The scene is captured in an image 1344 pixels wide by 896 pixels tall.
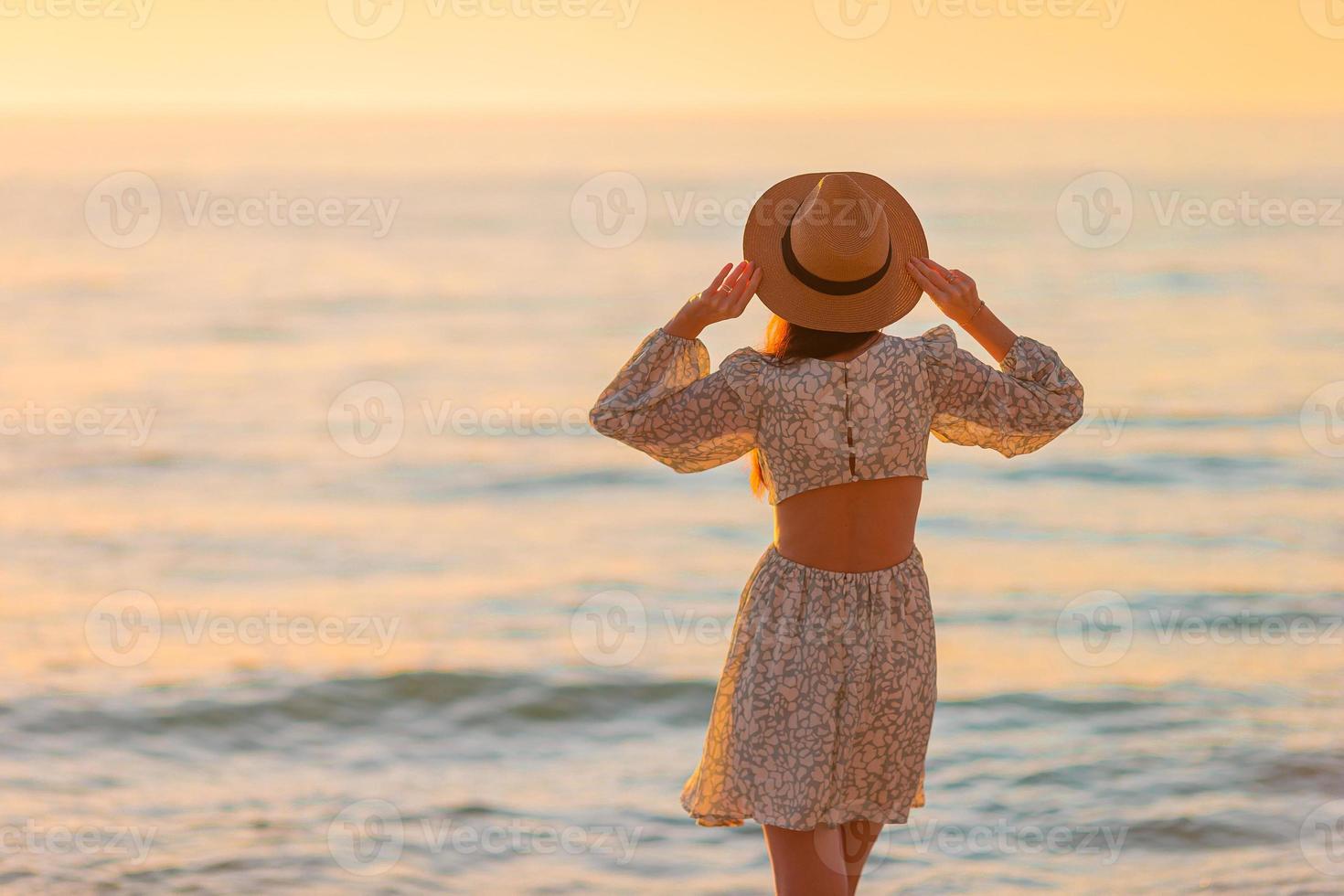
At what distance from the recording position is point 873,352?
2.90 metres

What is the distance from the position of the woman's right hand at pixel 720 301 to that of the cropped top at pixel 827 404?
39 millimetres

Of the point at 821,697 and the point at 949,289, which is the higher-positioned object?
the point at 949,289

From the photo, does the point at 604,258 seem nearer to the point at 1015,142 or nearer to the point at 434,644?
the point at 434,644

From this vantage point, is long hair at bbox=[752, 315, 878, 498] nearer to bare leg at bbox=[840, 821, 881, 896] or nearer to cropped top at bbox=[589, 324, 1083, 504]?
cropped top at bbox=[589, 324, 1083, 504]

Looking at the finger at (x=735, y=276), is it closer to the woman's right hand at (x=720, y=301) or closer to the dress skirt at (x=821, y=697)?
the woman's right hand at (x=720, y=301)

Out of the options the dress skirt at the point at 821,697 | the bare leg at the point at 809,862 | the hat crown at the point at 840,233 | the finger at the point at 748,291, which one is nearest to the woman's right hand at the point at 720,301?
the finger at the point at 748,291

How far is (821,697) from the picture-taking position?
9.68 feet

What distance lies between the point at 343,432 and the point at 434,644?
8.38 m

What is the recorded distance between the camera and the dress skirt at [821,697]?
2947 mm

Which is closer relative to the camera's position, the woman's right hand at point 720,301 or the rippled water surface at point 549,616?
the woman's right hand at point 720,301

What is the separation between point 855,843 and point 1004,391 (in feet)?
3.22

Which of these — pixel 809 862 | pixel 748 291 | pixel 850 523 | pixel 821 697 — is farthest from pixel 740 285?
pixel 809 862

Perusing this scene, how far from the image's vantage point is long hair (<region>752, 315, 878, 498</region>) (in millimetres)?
2924

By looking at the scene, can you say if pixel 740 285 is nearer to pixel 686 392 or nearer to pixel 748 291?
pixel 748 291
